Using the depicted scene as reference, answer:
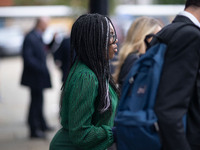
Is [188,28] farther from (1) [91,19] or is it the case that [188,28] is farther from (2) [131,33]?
(2) [131,33]

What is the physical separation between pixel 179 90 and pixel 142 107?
0.67ft

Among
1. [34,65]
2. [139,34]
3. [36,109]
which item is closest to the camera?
[139,34]

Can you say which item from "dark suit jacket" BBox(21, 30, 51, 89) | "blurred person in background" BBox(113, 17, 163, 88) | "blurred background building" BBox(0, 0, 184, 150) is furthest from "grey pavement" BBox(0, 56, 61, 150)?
"blurred person in background" BBox(113, 17, 163, 88)

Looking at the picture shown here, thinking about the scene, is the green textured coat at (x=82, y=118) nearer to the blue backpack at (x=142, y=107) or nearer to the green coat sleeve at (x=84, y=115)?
the green coat sleeve at (x=84, y=115)

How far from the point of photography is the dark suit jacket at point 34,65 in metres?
6.38

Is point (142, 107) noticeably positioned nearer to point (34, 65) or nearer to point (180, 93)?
point (180, 93)

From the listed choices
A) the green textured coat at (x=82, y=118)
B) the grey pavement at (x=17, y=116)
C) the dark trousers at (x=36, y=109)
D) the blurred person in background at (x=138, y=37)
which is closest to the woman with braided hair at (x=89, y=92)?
the green textured coat at (x=82, y=118)

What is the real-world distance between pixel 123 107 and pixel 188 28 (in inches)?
20.9

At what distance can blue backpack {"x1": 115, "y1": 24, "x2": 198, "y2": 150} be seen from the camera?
72.0 inches

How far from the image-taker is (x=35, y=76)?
6.41 metres

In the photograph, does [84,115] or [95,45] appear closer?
[84,115]

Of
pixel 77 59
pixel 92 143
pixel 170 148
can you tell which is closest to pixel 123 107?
pixel 170 148

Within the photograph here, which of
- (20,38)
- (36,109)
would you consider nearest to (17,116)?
(36,109)

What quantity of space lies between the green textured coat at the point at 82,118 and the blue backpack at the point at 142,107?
349mm
